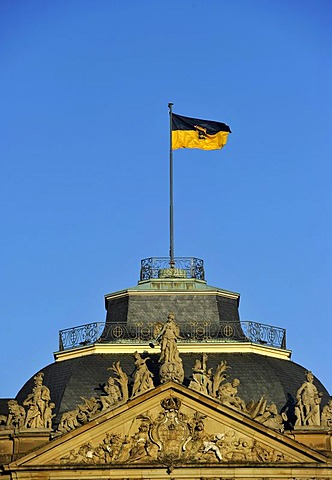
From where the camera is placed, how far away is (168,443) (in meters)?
66.2

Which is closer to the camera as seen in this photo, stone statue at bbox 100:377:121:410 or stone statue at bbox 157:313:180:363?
stone statue at bbox 100:377:121:410

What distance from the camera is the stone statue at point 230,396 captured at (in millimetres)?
66625

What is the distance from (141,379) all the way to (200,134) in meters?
14.6

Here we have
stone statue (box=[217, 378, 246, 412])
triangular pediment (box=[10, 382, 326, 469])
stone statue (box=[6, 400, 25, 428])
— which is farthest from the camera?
stone statue (box=[6, 400, 25, 428])

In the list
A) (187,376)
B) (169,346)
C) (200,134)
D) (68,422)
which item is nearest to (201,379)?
(169,346)

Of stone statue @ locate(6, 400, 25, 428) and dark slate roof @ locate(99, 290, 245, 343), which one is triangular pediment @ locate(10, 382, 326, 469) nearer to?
stone statue @ locate(6, 400, 25, 428)

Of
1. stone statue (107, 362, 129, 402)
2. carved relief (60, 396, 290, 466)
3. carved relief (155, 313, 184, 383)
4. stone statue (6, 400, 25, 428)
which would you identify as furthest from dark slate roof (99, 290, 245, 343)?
carved relief (60, 396, 290, 466)

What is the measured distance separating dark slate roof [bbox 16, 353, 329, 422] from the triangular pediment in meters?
2.41

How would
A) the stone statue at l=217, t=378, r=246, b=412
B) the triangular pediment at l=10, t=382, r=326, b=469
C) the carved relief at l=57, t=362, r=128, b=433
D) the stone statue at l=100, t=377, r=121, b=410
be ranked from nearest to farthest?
the triangular pediment at l=10, t=382, r=326, b=469
the stone statue at l=217, t=378, r=246, b=412
the carved relief at l=57, t=362, r=128, b=433
the stone statue at l=100, t=377, r=121, b=410

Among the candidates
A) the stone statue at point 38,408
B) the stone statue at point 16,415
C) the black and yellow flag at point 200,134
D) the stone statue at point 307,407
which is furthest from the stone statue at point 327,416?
the black and yellow flag at point 200,134

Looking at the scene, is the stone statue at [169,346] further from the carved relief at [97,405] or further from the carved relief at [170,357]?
the carved relief at [97,405]

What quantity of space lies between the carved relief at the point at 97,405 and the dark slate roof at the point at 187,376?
4.79 feet

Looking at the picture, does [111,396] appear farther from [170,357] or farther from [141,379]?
[170,357]

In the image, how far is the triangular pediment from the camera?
66.2m
